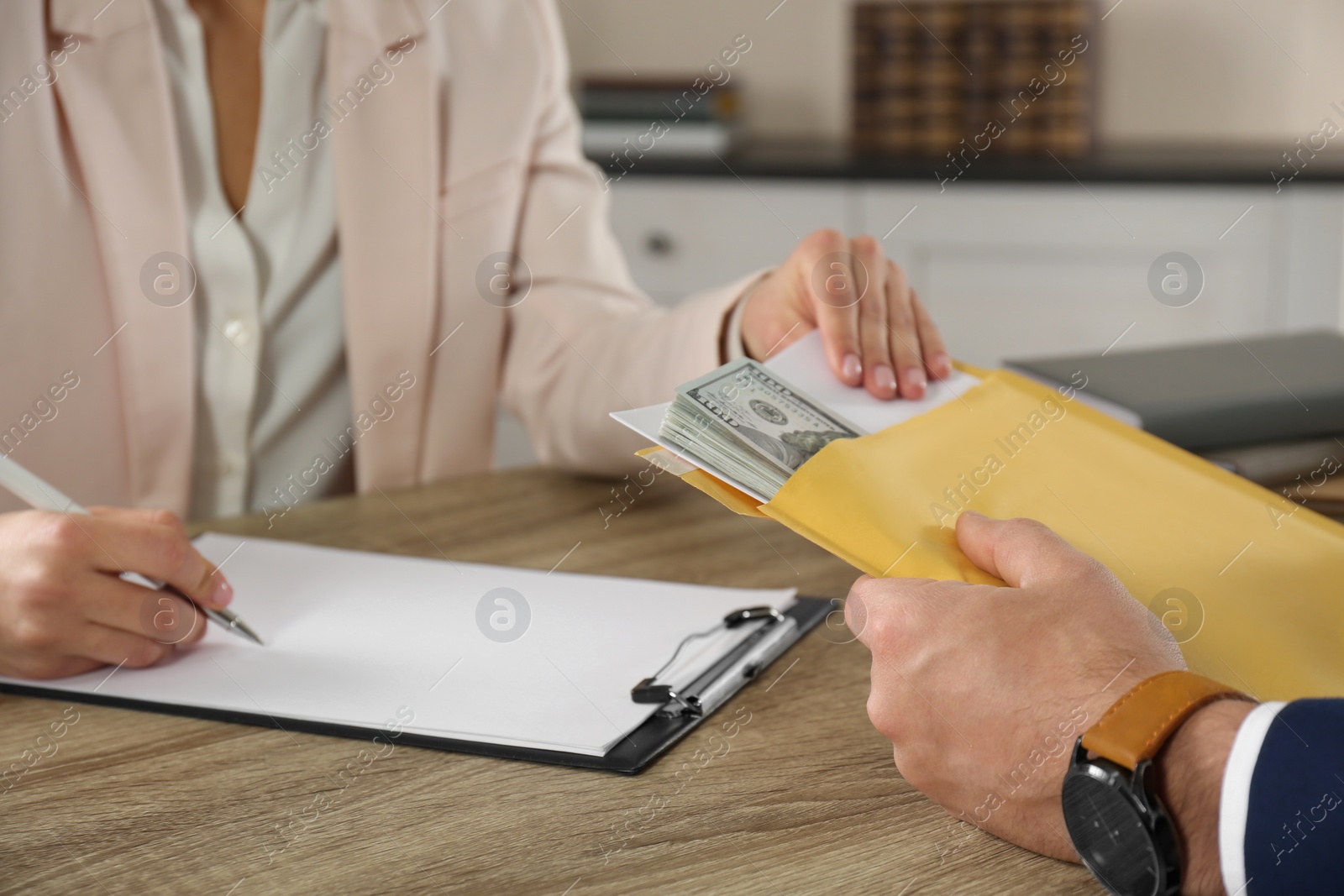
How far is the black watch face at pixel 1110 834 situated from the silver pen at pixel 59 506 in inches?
19.5

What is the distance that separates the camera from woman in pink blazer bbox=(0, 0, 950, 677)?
1104 mm

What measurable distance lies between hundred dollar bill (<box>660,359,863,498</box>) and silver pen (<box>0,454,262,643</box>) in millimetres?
298

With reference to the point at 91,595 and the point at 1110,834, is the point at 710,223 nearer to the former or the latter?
the point at 91,595

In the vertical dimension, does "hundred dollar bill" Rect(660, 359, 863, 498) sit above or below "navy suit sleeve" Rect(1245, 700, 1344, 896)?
above

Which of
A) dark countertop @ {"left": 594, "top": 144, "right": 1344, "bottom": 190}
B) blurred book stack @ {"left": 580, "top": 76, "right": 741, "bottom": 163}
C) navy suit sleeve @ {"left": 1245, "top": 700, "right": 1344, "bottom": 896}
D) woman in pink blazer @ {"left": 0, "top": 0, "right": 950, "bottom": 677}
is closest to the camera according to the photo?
navy suit sleeve @ {"left": 1245, "top": 700, "right": 1344, "bottom": 896}

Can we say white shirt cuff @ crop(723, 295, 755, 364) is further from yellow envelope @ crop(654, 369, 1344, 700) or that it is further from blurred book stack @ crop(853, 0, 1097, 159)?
blurred book stack @ crop(853, 0, 1097, 159)

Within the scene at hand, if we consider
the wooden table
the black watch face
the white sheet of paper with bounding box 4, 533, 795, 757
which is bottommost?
the white sheet of paper with bounding box 4, 533, 795, 757

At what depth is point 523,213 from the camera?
1.40 metres

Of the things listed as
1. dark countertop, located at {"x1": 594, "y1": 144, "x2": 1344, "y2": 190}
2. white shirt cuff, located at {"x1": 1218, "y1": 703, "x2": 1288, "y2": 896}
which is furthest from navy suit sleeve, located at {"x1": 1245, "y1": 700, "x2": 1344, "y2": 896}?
dark countertop, located at {"x1": 594, "y1": 144, "x2": 1344, "y2": 190}

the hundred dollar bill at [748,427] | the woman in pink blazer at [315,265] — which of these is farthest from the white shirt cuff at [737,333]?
the hundred dollar bill at [748,427]

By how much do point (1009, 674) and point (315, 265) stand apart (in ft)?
3.13

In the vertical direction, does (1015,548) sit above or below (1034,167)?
above

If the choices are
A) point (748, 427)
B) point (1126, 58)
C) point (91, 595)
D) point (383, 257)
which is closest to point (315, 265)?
point (383, 257)

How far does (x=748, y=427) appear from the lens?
2.29ft
